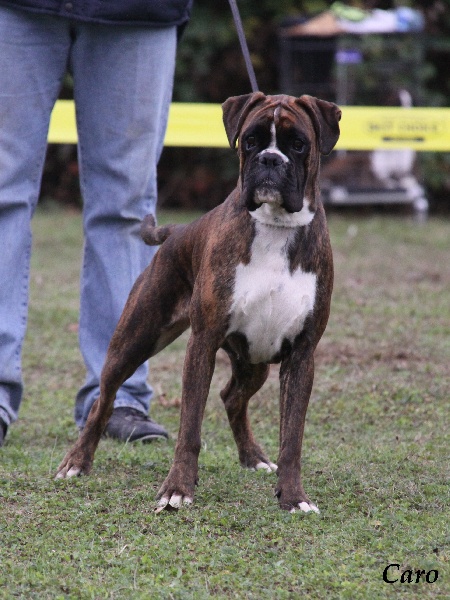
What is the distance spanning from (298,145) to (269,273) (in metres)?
0.43

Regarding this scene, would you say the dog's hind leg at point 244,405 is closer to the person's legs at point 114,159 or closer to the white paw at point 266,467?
the white paw at point 266,467

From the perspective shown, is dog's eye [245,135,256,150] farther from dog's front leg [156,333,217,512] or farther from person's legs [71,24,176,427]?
person's legs [71,24,176,427]

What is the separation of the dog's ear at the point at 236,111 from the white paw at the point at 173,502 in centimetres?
122

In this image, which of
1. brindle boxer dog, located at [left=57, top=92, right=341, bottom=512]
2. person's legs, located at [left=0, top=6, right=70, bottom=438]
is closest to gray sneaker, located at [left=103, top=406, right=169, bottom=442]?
person's legs, located at [left=0, top=6, right=70, bottom=438]

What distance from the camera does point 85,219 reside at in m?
4.73

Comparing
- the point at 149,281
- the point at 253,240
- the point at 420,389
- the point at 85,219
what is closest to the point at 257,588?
the point at 253,240

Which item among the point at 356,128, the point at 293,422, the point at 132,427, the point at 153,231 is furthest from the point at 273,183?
the point at 356,128

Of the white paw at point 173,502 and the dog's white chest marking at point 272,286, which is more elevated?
the dog's white chest marking at point 272,286

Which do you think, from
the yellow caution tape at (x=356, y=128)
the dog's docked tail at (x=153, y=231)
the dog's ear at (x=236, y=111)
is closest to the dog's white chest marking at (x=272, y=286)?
the dog's ear at (x=236, y=111)

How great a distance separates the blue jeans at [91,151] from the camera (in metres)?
4.38

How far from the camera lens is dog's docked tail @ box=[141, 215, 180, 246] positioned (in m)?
4.16

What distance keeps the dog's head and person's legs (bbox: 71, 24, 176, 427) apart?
40.6 inches

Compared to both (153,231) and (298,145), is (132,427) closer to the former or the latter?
(153,231)

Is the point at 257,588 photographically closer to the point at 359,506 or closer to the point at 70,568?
the point at 70,568
